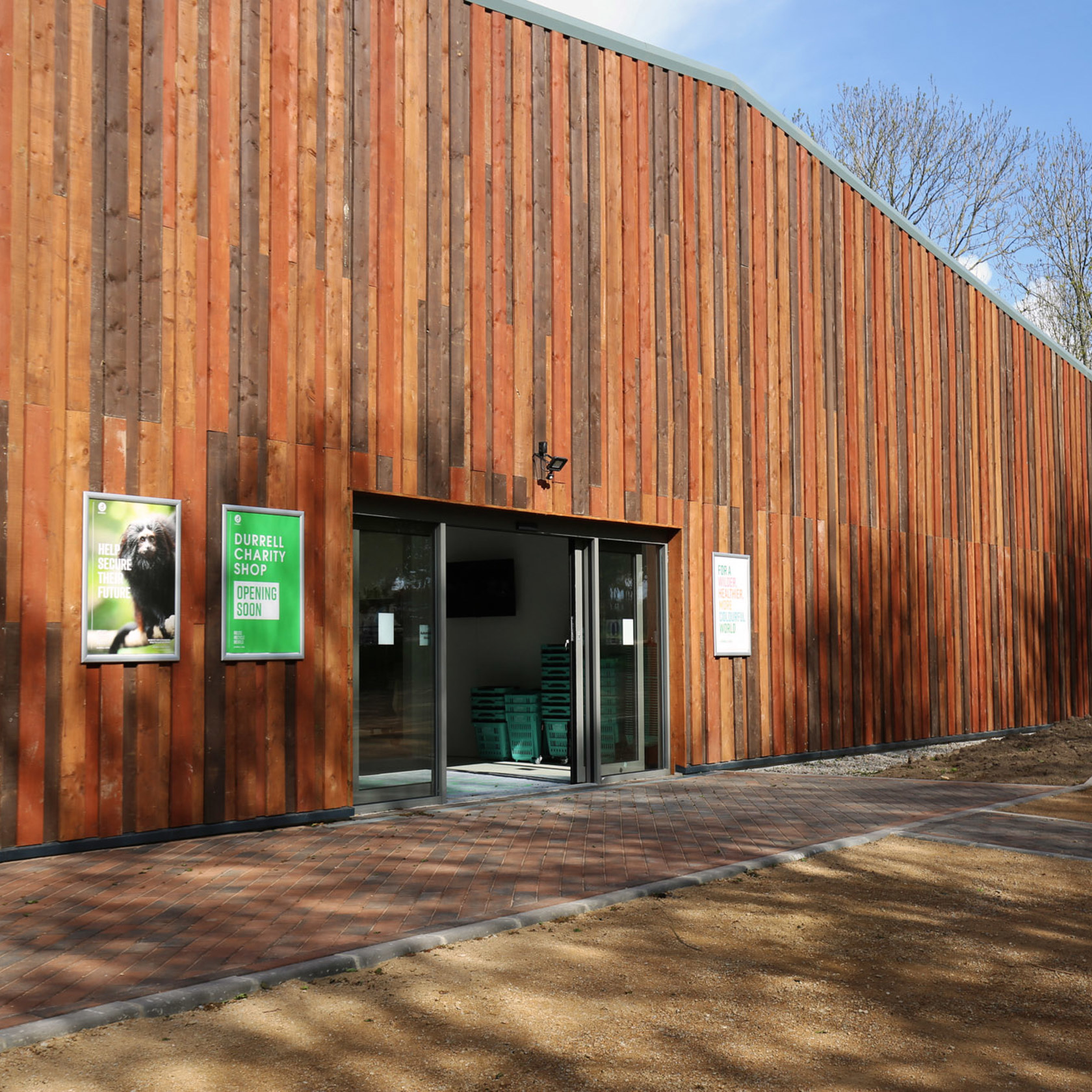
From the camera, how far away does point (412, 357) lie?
9.52m

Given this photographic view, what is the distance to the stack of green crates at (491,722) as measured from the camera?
46.3ft

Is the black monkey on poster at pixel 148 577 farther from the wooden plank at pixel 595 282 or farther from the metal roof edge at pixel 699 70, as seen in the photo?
the metal roof edge at pixel 699 70

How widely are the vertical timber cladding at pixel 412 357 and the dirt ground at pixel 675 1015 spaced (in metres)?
3.65

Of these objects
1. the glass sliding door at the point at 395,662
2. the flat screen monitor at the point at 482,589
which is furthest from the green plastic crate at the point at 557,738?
the glass sliding door at the point at 395,662

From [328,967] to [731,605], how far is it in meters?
8.27

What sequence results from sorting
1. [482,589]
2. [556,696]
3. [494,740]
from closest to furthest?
[556,696] → [494,740] → [482,589]

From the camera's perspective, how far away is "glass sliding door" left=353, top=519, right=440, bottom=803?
9.14 metres

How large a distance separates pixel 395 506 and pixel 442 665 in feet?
4.63

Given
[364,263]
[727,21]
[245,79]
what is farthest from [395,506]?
[727,21]

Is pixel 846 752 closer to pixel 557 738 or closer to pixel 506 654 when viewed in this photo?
pixel 557 738

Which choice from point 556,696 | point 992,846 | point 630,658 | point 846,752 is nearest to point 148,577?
point 630,658

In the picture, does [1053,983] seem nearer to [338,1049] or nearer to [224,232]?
[338,1049]

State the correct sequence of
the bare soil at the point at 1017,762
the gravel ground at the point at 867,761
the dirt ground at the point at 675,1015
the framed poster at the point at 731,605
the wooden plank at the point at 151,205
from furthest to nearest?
the gravel ground at the point at 867,761, the framed poster at the point at 731,605, the bare soil at the point at 1017,762, the wooden plank at the point at 151,205, the dirt ground at the point at 675,1015

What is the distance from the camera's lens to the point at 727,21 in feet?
88.1
